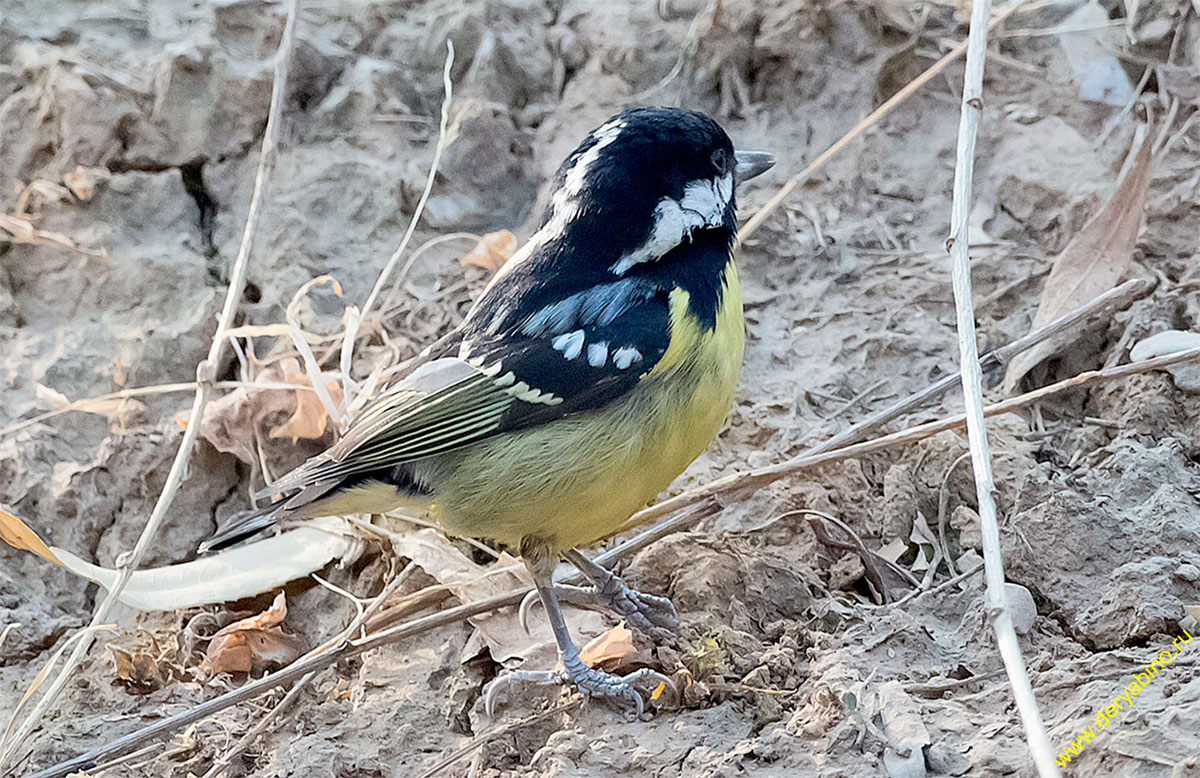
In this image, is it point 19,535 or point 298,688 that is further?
point 19,535

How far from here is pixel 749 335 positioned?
4.16 meters

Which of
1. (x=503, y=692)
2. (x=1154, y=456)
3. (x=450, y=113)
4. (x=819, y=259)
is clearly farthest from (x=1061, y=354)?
(x=450, y=113)

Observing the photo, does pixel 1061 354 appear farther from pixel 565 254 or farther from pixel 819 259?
pixel 565 254

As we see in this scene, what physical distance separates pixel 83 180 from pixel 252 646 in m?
2.22

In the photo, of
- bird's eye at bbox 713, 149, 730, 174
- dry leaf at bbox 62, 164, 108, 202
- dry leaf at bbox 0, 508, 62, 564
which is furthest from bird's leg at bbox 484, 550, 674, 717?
dry leaf at bbox 62, 164, 108, 202

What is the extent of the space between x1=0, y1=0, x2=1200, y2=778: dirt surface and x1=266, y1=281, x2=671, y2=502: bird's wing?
58 cm

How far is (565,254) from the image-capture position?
10.4 feet

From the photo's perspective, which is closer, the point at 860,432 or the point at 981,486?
the point at 981,486

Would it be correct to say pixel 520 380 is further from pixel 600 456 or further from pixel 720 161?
pixel 720 161

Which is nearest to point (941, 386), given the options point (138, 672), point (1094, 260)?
point (1094, 260)

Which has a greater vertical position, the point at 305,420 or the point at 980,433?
the point at 980,433

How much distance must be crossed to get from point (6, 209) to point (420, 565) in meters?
2.41

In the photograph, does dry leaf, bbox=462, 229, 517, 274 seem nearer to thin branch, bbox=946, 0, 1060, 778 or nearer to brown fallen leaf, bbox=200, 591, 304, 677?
brown fallen leaf, bbox=200, 591, 304, 677

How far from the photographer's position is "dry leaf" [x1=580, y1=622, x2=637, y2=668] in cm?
301
